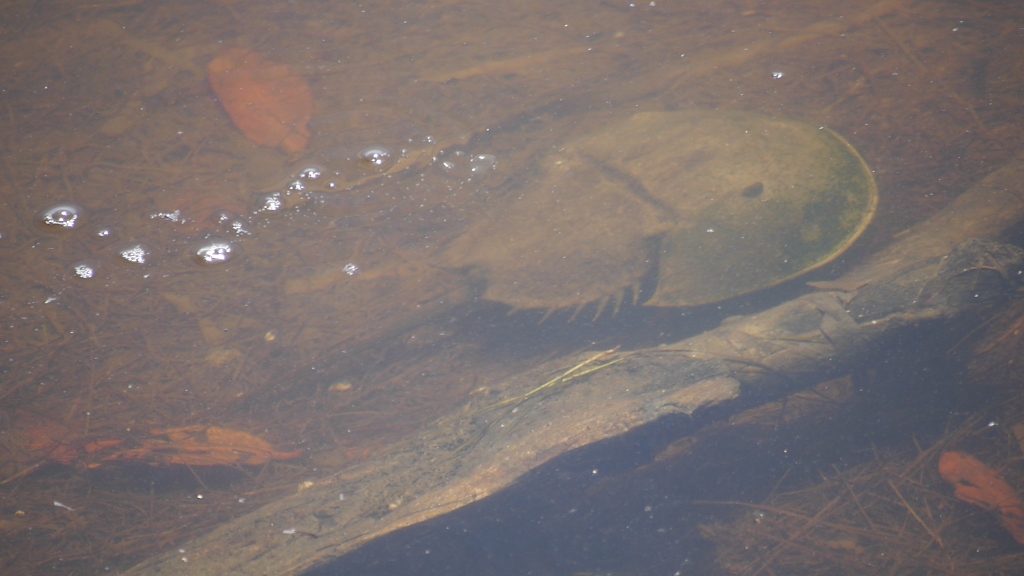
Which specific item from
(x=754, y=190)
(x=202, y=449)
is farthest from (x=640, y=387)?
(x=202, y=449)

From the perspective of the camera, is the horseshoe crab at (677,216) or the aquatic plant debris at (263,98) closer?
the horseshoe crab at (677,216)

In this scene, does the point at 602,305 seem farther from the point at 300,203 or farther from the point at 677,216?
the point at 300,203

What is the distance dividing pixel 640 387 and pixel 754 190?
176 centimetres

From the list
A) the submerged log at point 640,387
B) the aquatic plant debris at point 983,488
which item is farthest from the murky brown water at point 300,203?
the aquatic plant debris at point 983,488

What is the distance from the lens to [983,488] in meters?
2.78

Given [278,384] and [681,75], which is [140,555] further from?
[681,75]

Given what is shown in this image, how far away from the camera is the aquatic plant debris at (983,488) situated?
265 cm

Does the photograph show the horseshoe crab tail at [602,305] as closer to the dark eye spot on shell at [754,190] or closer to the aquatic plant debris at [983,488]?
the dark eye spot on shell at [754,190]

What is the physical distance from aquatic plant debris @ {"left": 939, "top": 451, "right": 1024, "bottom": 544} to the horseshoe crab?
1.32 meters

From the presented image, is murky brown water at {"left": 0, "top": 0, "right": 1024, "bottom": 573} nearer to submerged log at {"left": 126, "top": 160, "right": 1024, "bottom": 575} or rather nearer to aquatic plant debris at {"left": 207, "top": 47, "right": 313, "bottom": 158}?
aquatic plant debris at {"left": 207, "top": 47, "right": 313, "bottom": 158}

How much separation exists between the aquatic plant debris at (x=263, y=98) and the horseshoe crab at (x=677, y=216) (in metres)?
1.70

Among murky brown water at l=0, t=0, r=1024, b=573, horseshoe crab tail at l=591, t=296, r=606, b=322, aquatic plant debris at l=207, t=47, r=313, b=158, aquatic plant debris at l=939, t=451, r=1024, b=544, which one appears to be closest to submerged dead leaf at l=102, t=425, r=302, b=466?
murky brown water at l=0, t=0, r=1024, b=573

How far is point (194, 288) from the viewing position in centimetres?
390

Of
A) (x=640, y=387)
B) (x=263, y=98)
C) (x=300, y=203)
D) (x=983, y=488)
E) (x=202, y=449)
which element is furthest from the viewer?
(x=263, y=98)
